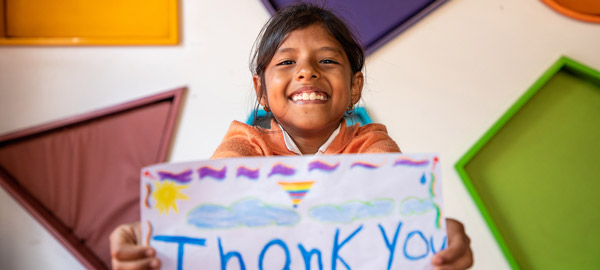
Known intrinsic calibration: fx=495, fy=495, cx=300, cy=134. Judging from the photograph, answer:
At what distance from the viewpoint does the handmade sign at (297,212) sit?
53 centimetres

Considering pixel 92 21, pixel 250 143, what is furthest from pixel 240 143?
pixel 92 21

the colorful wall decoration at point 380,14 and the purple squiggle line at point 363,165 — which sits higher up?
the colorful wall decoration at point 380,14

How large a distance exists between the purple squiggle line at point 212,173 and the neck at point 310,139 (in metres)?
0.28

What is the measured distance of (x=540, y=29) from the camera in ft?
4.86

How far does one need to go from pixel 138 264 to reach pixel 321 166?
8.7 inches

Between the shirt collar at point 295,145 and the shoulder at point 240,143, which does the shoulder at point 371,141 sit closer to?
the shirt collar at point 295,145

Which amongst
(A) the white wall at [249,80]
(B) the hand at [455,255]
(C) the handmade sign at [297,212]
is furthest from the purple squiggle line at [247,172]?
(A) the white wall at [249,80]

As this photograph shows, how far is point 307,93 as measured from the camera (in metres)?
0.75

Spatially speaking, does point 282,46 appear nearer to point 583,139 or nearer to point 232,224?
point 232,224

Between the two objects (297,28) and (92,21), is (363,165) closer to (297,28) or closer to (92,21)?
(297,28)

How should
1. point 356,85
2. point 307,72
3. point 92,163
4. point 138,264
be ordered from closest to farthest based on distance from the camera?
1. point 138,264
2. point 307,72
3. point 356,85
4. point 92,163

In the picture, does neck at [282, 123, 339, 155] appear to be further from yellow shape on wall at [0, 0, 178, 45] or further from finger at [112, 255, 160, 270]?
yellow shape on wall at [0, 0, 178, 45]

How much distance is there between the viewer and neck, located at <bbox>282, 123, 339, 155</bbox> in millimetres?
815

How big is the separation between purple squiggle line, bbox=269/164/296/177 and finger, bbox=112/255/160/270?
0.15 meters
